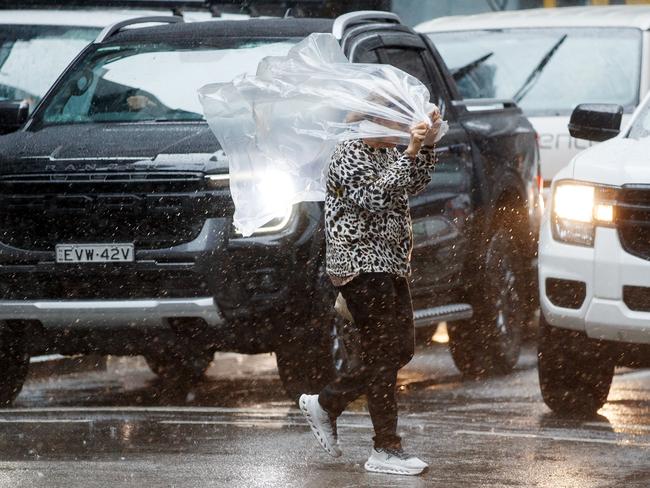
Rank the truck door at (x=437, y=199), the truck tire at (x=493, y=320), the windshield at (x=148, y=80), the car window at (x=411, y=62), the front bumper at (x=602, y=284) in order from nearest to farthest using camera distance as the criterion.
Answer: the front bumper at (x=602, y=284), the windshield at (x=148, y=80), the truck door at (x=437, y=199), the car window at (x=411, y=62), the truck tire at (x=493, y=320)

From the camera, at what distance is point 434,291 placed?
993cm

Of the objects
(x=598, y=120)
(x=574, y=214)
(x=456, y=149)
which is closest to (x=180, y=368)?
(x=456, y=149)

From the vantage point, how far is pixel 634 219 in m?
8.27

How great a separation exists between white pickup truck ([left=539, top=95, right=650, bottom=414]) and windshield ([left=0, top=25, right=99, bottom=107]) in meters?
4.18

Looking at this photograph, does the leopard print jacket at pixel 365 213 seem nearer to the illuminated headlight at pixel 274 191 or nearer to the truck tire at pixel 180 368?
the illuminated headlight at pixel 274 191

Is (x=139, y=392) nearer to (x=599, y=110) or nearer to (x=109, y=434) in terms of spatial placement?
(x=109, y=434)

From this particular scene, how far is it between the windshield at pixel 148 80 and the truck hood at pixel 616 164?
1.83 meters

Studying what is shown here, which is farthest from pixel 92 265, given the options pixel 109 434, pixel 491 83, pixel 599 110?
pixel 491 83

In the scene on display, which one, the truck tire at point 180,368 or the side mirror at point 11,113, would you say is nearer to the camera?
the side mirror at point 11,113

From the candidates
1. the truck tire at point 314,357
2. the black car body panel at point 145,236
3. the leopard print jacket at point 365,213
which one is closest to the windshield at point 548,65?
the black car body panel at point 145,236

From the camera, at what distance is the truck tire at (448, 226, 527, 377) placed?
10.6m

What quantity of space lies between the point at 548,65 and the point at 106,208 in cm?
564

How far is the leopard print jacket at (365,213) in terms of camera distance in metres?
7.11

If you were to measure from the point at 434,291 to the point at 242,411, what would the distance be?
1.41 m
